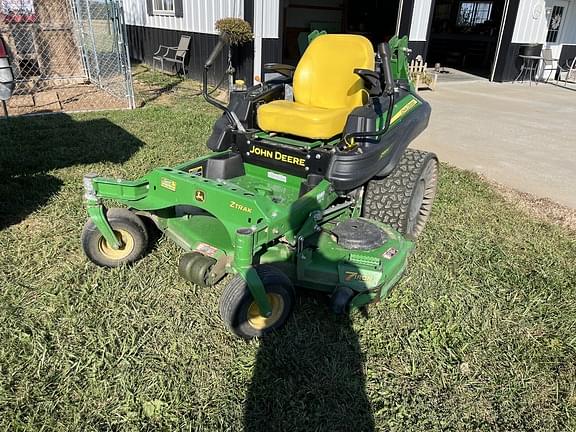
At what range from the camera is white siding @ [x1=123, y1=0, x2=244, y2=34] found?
8914 millimetres

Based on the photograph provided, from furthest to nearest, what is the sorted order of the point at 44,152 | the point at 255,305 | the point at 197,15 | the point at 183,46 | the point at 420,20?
1. the point at 420,20
2. the point at 183,46
3. the point at 197,15
4. the point at 44,152
5. the point at 255,305

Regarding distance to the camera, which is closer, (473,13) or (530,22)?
(530,22)

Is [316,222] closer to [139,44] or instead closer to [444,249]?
[444,249]

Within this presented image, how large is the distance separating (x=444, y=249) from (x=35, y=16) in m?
9.18

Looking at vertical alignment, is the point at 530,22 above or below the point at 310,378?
above

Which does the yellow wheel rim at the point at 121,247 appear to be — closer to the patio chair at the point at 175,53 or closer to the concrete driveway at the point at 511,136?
the concrete driveway at the point at 511,136

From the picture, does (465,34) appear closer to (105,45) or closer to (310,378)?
(105,45)

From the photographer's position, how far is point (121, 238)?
308cm

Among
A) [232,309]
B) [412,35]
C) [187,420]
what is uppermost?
[412,35]

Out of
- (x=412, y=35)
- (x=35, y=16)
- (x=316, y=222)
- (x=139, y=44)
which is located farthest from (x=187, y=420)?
(x=139, y=44)

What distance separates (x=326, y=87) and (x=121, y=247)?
183 centimetres

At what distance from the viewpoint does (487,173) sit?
554 cm

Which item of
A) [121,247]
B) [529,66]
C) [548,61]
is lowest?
[121,247]

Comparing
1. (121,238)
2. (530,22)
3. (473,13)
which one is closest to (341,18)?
(473,13)
